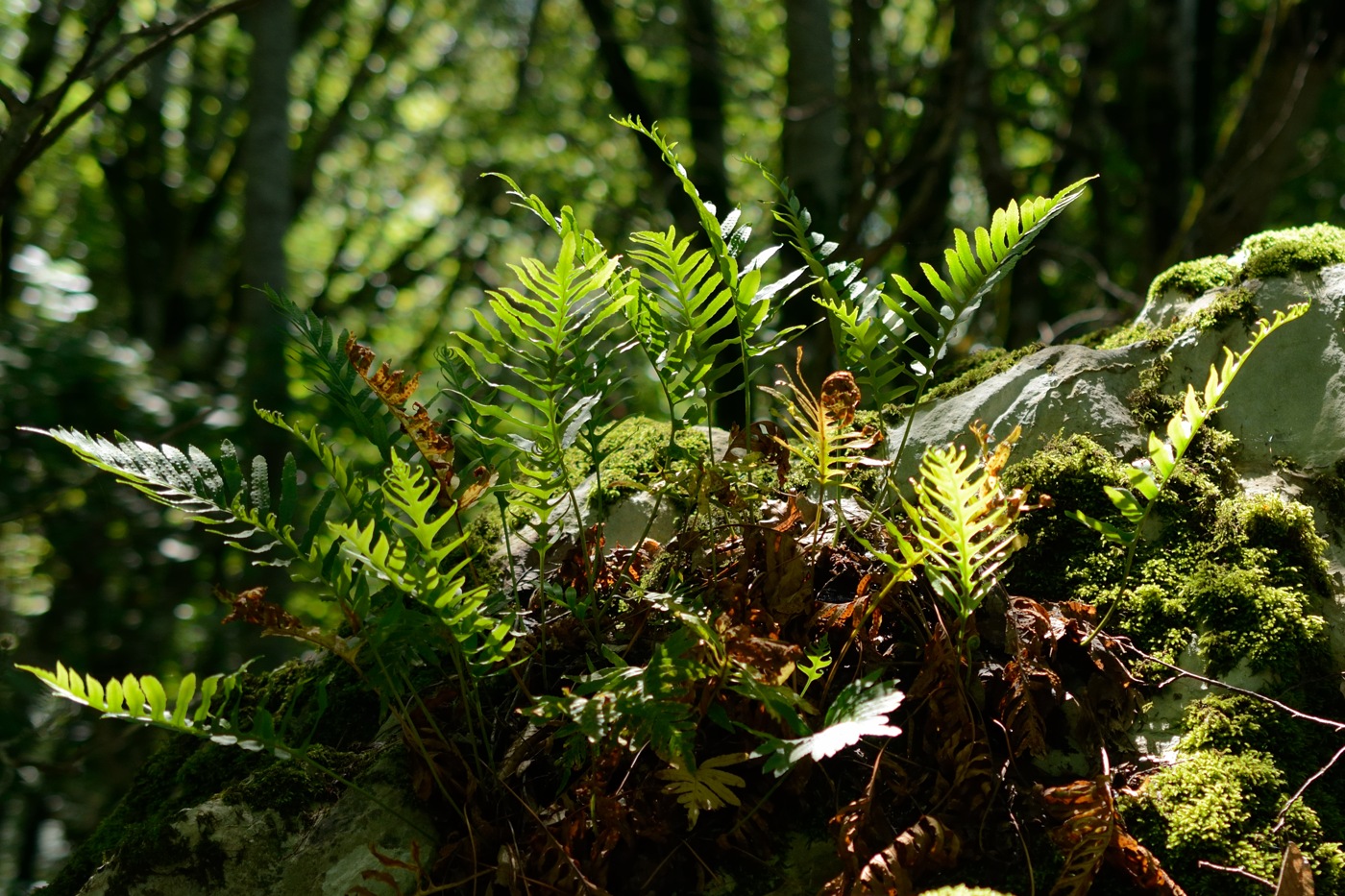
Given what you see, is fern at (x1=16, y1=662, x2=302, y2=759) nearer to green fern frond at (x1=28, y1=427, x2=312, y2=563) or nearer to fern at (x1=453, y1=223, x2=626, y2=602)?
green fern frond at (x1=28, y1=427, x2=312, y2=563)

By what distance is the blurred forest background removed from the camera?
181 inches

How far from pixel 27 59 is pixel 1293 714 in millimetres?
8839

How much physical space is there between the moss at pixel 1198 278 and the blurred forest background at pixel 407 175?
5.55 feet

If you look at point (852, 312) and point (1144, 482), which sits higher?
point (852, 312)

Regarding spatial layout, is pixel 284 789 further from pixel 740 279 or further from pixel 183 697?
pixel 740 279

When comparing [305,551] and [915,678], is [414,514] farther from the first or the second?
[915,678]

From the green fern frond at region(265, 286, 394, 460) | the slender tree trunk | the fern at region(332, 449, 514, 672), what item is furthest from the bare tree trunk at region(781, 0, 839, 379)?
the fern at region(332, 449, 514, 672)

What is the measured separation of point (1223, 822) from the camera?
148 cm

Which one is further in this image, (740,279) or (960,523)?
(740,279)

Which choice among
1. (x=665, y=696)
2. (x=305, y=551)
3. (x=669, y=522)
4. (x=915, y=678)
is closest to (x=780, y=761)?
(x=665, y=696)

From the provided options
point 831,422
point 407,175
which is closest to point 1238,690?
point 831,422

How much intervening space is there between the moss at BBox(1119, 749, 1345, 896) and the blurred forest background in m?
2.14

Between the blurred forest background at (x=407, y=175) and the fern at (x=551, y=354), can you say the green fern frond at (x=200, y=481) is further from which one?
the blurred forest background at (x=407, y=175)

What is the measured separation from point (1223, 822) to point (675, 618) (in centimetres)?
92
